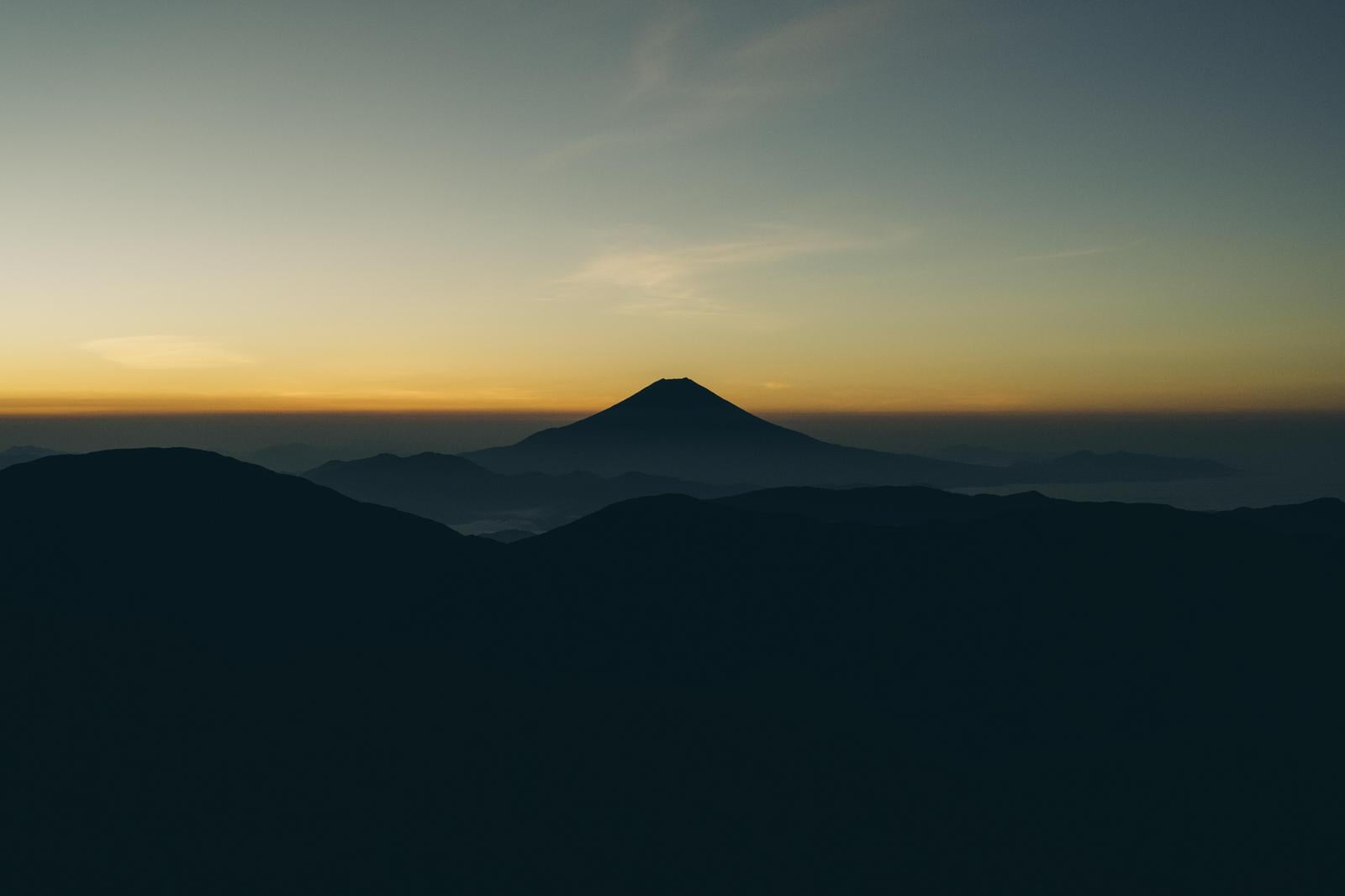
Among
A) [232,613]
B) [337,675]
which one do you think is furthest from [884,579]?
[232,613]

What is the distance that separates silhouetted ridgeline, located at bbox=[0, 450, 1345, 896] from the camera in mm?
44812

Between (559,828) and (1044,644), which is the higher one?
(1044,644)

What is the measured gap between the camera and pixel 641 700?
59.7 m

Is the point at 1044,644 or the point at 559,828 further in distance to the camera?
the point at 1044,644

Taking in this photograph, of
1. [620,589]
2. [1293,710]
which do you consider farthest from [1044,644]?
[620,589]

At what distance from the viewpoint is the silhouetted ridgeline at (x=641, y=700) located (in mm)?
44812

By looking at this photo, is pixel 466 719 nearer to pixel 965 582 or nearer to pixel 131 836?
pixel 131 836

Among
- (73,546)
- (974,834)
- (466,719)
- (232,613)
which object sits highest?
(73,546)

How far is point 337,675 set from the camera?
57.7 meters

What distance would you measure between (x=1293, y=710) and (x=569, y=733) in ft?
181

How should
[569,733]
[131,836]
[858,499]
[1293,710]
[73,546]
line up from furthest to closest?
[858,499] → [73,546] → [1293,710] → [569,733] → [131,836]

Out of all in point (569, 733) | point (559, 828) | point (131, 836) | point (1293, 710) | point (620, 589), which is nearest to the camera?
point (131, 836)

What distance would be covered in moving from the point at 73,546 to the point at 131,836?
126 ft

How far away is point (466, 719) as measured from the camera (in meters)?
54.6
